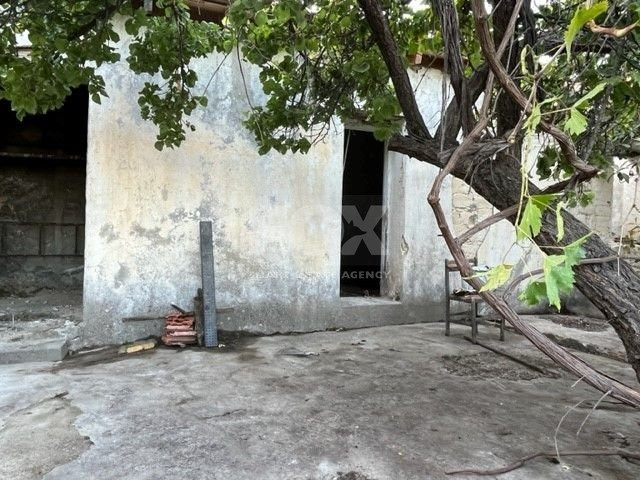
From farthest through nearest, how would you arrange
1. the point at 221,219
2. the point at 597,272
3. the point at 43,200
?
the point at 43,200 → the point at 221,219 → the point at 597,272

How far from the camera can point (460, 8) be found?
9.96ft

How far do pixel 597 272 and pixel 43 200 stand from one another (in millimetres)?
7496

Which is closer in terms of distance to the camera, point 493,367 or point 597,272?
point 597,272

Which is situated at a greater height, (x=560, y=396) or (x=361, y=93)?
(x=361, y=93)

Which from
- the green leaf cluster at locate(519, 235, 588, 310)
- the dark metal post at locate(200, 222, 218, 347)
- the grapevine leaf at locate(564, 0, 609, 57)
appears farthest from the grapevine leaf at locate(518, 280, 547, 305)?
the dark metal post at locate(200, 222, 218, 347)

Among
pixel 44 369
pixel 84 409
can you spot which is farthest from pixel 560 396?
pixel 44 369

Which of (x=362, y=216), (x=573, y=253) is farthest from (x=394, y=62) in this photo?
(x=362, y=216)

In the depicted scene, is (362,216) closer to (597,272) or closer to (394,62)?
(394,62)

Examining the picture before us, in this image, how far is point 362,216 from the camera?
763 centimetres

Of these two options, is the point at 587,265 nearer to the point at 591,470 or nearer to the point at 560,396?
the point at 591,470

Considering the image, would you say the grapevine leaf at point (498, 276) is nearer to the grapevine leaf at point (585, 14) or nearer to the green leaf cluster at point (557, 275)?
the green leaf cluster at point (557, 275)

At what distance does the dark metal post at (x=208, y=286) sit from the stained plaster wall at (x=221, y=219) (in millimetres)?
131

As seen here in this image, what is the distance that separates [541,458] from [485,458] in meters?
0.29

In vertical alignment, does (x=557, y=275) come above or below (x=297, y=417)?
above
